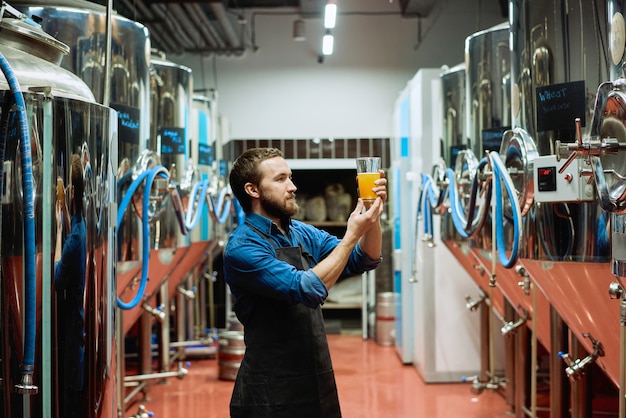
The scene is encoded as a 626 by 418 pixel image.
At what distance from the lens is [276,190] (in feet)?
7.89

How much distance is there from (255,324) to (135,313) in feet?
9.00

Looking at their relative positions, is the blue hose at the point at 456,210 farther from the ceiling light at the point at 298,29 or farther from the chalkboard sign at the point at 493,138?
the ceiling light at the point at 298,29

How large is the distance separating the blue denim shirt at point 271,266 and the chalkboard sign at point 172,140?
7.19ft

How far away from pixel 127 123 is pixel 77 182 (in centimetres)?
177

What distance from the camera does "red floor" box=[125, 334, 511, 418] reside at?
5133mm

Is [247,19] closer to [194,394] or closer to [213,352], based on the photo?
[213,352]

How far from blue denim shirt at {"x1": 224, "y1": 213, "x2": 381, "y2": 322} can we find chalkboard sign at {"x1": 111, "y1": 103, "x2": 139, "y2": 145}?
1477 mm

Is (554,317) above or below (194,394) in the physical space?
above

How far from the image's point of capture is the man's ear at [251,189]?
2428mm

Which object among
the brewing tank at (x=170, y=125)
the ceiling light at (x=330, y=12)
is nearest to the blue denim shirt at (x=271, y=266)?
the brewing tank at (x=170, y=125)

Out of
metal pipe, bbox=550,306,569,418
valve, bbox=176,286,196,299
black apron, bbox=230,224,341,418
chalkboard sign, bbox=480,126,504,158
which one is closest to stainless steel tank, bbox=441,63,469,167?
chalkboard sign, bbox=480,126,504,158

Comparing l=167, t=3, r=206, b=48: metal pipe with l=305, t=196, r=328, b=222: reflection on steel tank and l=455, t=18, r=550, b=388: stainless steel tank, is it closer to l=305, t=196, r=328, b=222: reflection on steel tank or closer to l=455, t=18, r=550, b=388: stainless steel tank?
l=305, t=196, r=328, b=222: reflection on steel tank

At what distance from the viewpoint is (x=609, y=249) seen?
8.17ft

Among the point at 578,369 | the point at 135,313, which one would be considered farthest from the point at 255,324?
the point at 135,313
